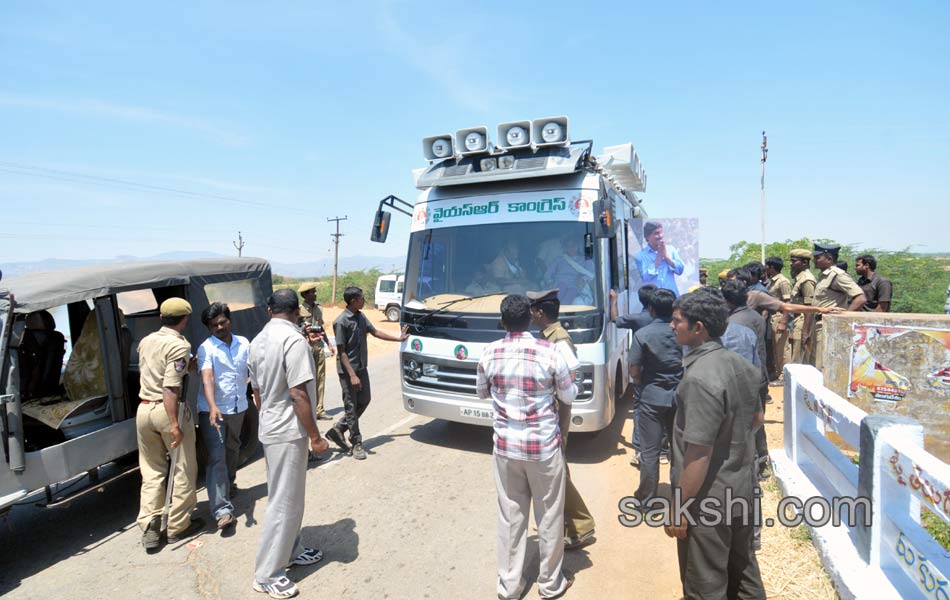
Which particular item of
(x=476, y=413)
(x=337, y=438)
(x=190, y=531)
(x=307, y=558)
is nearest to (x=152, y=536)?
(x=190, y=531)

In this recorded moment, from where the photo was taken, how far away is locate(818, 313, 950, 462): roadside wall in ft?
15.4

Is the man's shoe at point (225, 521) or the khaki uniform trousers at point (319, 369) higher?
the khaki uniform trousers at point (319, 369)

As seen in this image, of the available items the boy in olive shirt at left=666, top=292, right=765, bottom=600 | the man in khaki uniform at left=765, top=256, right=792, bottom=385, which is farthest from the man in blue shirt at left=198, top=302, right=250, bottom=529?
the man in khaki uniform at left=765, top=256, right=792, bottom=385

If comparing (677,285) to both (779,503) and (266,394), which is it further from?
(266,394)

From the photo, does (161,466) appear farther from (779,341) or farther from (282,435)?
(779,341)

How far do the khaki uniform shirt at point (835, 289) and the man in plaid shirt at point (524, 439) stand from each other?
4789mm

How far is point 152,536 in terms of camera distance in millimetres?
3871

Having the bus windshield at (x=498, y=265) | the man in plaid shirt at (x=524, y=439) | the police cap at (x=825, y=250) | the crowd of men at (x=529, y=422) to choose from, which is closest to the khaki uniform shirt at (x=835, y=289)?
the police cap at (x=825, y=250)

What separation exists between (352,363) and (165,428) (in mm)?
1958

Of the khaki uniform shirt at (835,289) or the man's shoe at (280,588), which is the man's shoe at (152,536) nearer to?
the man's shoe at (280,588)

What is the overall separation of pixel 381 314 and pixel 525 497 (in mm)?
21503

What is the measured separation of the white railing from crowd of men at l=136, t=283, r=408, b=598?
3.14 m

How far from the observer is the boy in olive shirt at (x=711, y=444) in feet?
7.68

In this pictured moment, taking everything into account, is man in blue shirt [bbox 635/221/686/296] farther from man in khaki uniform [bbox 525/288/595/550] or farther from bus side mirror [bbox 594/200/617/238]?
man in khaki uniform [bbox 525/288/595/550]
